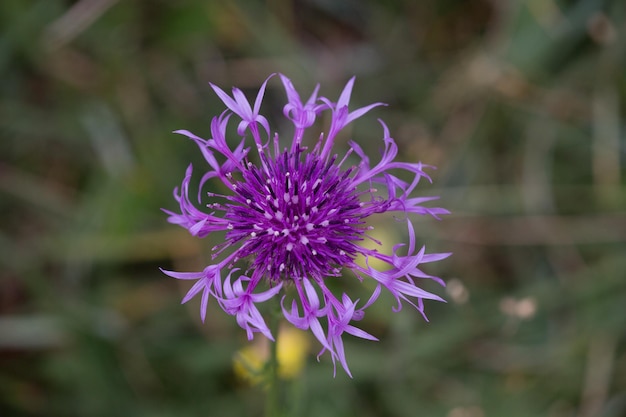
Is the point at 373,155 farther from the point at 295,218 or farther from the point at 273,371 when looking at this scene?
the point at 273,371

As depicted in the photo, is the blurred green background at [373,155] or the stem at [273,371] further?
the blurred green background at [373,155]

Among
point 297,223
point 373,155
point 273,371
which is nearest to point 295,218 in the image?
point 297,223

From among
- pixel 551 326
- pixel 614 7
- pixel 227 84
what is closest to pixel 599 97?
pixel 614 7

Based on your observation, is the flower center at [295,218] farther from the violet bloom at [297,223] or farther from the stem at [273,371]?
the stem at [273,371]

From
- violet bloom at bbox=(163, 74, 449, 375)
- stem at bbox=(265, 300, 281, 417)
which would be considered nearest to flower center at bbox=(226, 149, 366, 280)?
violet bloom at bbox=(163, 74, 449, 375)

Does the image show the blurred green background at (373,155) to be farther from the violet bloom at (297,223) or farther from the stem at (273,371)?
the violet bloom at (297,223)

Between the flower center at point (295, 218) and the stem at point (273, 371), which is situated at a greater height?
the flower center at point (295, 218)

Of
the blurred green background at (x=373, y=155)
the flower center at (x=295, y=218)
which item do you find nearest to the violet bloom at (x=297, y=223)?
the flower center at (x=295, y=218)
